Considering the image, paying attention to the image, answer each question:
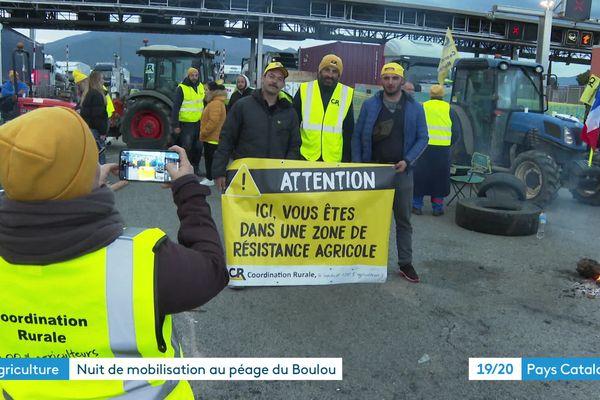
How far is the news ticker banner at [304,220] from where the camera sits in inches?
172

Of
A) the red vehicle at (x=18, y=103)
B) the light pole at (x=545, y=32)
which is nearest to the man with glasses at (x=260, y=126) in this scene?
the red vehicle at (x=18, y=103)

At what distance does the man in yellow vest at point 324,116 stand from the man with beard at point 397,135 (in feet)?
0.66

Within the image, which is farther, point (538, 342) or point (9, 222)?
point (538, 342)

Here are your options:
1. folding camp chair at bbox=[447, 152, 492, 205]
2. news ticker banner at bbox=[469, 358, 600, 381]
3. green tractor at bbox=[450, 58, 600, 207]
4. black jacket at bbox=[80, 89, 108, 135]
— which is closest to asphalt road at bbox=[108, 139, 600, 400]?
news ticker banner at bbox=[469, 358, 600, 381]

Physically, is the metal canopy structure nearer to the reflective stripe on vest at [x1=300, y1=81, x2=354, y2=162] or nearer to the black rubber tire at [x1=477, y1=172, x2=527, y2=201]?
the black rubber tire at [x1=477, y1=172, x2=527, y2=201]

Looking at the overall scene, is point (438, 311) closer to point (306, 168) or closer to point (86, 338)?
point (306, 168)

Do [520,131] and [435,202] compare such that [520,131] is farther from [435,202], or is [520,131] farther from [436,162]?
[435,202]

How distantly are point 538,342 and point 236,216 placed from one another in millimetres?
2387

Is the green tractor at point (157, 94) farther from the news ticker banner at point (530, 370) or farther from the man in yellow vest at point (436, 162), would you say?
the news ticker banner at point (530, 370)

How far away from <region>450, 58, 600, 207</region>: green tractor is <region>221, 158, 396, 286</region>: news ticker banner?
5.27 meters

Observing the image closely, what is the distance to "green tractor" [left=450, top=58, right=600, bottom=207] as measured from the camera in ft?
29.5

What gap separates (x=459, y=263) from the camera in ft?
19.2

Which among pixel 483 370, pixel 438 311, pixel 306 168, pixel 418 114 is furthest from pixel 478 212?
pixel 483 370

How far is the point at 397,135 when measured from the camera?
16.6ft
